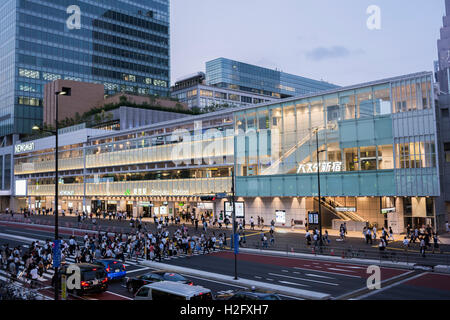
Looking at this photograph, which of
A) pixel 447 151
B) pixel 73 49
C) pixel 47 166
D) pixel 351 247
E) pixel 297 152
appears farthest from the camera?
pixel 73 49

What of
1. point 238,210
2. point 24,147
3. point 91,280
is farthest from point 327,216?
point 24,147

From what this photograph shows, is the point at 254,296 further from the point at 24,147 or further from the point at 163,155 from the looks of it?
the point at 24,147

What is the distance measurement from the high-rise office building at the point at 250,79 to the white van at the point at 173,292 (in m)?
138

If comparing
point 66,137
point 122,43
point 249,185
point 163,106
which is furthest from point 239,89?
point 249,185

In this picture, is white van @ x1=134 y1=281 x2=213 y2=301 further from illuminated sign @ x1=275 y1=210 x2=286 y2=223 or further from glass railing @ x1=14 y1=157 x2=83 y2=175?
glass railing @ x1=14 y1=157 x2=83 y2=175

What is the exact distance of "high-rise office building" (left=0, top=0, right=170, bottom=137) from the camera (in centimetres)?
11075

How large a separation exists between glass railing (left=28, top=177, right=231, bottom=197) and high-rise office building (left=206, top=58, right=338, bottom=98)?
3075 inches

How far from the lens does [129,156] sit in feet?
245

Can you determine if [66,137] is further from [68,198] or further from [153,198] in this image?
[153,198]

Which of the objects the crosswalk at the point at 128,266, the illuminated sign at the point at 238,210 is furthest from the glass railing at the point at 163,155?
the crosswalk at the point at 128,266

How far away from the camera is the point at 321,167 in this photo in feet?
158

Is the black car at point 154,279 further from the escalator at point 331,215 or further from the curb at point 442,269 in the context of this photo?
the escalator at point 331,215

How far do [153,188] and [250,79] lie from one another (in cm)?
10008

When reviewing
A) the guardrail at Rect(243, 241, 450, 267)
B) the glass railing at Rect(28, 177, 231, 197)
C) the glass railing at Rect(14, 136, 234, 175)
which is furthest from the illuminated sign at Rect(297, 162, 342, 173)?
the guardrail at Rect(243, 241, 450, 267)
